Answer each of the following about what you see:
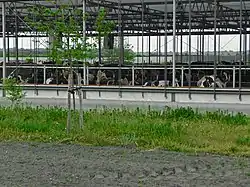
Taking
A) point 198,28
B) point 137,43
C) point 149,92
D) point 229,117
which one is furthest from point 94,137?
point 137,43

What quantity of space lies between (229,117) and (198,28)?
20.1 metres

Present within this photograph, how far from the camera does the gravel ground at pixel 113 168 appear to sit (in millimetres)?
6477

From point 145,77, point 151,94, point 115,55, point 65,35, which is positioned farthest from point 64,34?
point 115,55

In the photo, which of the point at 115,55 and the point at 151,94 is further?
the point at 115,55

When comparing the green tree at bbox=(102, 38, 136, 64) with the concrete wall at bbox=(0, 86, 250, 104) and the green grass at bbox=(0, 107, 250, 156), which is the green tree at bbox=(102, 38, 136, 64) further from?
the green grass at bbox=(0, 107, 250, 156)

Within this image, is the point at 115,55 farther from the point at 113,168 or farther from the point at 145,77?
the point at 113,168

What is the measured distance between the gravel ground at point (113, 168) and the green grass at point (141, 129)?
523 mm

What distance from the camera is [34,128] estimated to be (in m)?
10.6

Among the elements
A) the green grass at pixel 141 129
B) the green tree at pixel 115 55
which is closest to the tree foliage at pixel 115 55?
the green tree at pixel 115 55

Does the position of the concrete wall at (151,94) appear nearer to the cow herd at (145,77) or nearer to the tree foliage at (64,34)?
the cow herd at (145,77)

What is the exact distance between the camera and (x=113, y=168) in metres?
7.30

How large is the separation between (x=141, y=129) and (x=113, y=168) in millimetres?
2850

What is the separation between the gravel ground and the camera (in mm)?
6477

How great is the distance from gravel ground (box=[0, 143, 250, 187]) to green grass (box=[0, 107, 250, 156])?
0.52 meters
